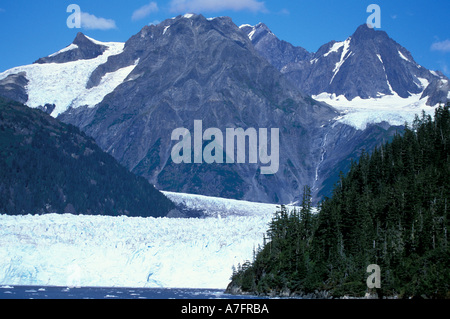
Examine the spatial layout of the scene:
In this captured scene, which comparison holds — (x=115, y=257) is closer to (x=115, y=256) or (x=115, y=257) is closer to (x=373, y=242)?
(x=115, y=256)

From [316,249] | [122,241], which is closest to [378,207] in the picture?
[316,249]

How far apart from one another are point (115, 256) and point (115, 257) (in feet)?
0.62

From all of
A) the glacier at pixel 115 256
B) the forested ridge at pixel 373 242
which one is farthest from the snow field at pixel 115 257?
the forested ridge at pixel 373 242

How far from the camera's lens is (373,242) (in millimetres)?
95750

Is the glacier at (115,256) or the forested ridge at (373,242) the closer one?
the forested ridge at (373,242)

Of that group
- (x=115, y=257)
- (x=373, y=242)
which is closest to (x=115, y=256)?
(x=115, y=257)

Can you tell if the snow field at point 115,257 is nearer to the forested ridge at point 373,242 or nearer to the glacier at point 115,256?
the glacier at point 115,256

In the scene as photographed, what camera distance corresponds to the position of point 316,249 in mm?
101000

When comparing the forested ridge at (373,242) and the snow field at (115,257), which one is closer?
the forested ridge at (373,242)

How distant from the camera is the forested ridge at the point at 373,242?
84.6m

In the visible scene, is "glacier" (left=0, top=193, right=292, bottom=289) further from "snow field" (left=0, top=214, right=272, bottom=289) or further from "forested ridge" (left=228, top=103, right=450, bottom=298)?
"forested ridge" (left=228, top=103, right=450, bottom=298)

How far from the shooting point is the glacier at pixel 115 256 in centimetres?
10681

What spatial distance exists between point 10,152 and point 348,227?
401 ft
